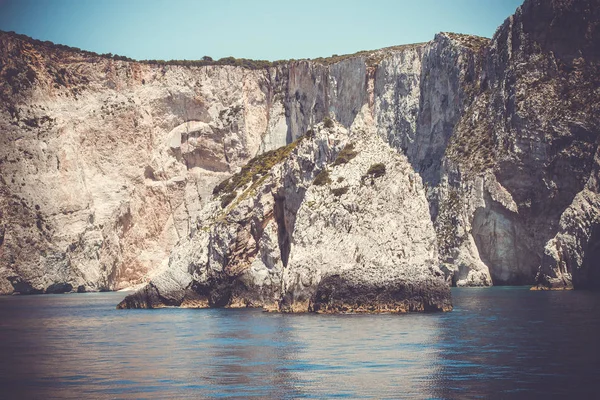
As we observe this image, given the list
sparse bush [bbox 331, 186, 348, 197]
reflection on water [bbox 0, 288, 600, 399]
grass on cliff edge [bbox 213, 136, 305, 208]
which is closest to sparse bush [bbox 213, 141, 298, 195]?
grass on cliff edge [bbox 213, 136, 305, 208]

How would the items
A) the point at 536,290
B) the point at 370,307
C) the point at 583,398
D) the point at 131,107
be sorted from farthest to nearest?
the point at 131,107 → the point at 536,290 → the point at 370,307 → the point at 583,398

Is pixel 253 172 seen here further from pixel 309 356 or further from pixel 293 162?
pixel 309 356

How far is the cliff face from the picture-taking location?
216 feet

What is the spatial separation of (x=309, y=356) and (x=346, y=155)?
1079 inches

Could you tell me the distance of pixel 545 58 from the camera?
10644 centimetres

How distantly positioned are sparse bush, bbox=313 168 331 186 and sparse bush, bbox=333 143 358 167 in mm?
848

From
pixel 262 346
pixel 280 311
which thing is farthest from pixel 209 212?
pixel 262 346

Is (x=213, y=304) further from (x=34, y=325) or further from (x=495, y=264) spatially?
(x=495, y=264)

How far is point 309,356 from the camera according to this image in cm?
3428

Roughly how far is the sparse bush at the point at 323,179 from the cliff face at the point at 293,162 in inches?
22.4

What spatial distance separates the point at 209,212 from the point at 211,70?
7021cm

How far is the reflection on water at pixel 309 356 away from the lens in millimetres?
26656

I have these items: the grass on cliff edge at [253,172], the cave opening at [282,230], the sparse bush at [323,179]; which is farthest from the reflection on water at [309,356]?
the grass on cliff edge at [253,172]

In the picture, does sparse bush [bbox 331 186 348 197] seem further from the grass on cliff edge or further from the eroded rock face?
the grass on cliff edge
